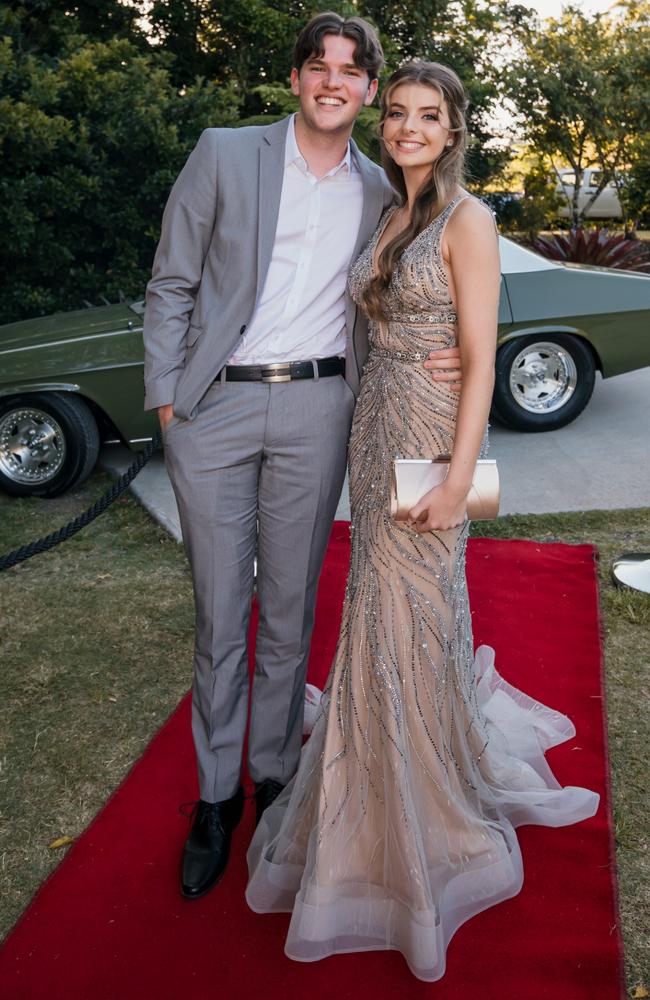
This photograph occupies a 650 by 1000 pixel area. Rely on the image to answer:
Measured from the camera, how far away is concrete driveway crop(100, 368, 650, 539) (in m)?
5.51

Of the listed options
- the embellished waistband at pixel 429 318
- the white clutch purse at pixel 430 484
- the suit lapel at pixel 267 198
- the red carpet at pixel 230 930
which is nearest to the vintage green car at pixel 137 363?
the red carpet at pixel 230 930

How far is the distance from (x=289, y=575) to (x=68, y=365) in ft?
10.6

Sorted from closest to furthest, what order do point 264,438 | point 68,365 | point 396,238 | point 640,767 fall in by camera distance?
point 396,238, point 264,438, point 640,767, point 68,365

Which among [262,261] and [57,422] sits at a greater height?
[262,261]

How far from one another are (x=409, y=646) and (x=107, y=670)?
1.75m

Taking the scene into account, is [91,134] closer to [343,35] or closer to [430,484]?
[343,35]

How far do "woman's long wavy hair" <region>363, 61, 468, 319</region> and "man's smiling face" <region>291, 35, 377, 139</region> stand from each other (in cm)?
13

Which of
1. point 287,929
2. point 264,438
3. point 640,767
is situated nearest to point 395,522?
point 264,438

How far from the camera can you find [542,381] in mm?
6430

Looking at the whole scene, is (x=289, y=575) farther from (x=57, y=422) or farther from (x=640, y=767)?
(x=57, y=422)

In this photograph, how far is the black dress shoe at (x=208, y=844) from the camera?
2572mm

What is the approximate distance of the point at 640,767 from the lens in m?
3.08

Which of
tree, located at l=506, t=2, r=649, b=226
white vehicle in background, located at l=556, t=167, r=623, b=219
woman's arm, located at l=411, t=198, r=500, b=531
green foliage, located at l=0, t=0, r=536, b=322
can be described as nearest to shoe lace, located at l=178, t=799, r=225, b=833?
woman's arm, located at l=411, t=198, r=500, b=531

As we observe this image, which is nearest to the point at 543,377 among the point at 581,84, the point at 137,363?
the point at 137,363
